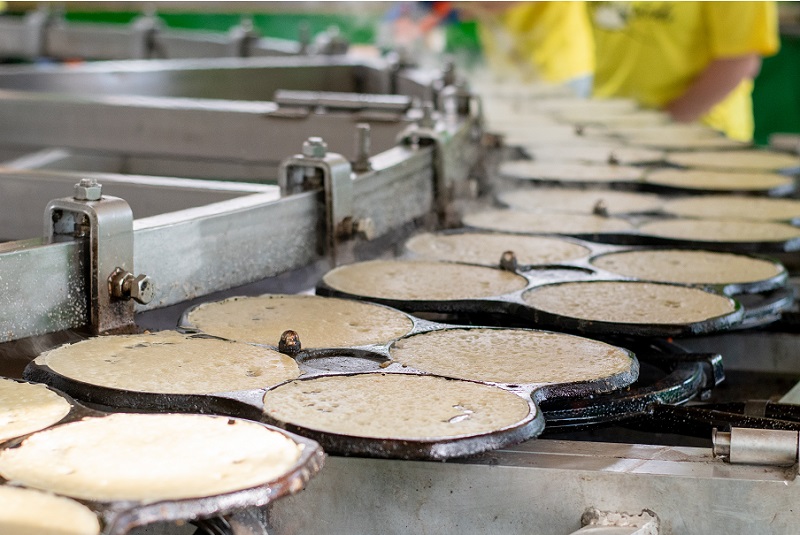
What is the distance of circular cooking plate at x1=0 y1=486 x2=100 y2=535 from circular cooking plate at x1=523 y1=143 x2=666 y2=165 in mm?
2409

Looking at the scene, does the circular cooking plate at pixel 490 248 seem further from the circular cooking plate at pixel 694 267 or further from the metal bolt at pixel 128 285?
the metal bolt at pixel 128 285

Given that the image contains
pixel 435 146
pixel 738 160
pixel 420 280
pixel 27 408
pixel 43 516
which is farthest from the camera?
pixel 738 160

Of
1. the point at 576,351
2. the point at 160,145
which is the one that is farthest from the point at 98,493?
the point at 160,145

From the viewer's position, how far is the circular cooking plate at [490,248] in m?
1.94

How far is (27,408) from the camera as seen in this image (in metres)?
1.07

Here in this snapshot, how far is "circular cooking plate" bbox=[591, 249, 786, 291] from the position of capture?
1818 millimetres

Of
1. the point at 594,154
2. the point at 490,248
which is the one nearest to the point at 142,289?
the point at 490,248

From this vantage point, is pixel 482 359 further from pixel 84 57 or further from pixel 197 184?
pixel 84 57

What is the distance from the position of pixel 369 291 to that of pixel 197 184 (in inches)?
17.2

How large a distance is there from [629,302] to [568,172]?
132 cm

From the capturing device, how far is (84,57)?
5.47 m

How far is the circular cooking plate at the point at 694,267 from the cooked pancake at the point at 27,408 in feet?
3.63

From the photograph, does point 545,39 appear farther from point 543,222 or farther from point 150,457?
point 150,457

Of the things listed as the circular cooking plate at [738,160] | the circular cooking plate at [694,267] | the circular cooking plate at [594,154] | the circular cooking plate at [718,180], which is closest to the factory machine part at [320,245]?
the circular cooking plate at [694,267]
